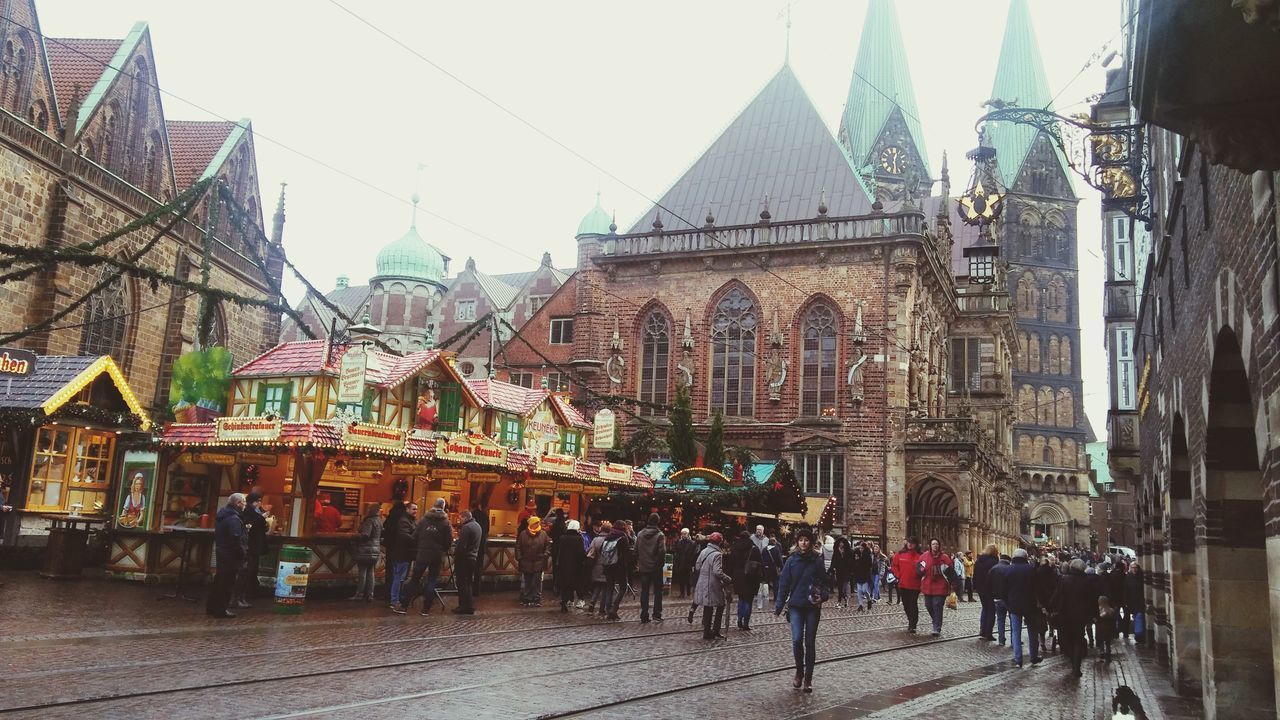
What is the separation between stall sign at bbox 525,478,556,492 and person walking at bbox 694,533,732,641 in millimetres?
10568

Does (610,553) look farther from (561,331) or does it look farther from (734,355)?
(561,331)

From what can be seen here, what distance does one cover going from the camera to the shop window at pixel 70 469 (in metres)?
20.3

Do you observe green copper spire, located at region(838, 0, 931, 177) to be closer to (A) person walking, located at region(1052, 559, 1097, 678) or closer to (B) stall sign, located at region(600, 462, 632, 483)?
(B) stall sign, located at region(600, 462, 632, 483)

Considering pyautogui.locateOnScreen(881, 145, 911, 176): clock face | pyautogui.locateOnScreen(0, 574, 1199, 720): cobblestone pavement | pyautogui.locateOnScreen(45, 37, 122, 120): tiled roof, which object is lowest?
pyautogui.locateOnScreen(0, 574, 1199, 720): cobblestone pavement

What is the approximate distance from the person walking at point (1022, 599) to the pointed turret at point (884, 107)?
63.2 m

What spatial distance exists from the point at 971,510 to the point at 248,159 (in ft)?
91.7

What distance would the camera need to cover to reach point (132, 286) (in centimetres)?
3003

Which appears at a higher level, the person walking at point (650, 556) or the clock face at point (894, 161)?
the clock face at point (894, 161)

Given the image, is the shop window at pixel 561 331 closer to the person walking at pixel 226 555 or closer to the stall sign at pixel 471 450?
the stall sign at pixel 471 450

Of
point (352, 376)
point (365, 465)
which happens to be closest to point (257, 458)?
point (365, 465)

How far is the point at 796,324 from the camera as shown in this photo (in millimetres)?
39531

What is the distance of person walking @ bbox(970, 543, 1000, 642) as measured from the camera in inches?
690

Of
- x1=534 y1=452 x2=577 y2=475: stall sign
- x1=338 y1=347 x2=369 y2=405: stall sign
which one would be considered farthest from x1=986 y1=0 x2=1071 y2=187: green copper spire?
x1=338 y1=347 x2=369 y2=405: stall sign

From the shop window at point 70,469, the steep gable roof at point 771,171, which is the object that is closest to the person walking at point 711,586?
the shop window at point 70,469
